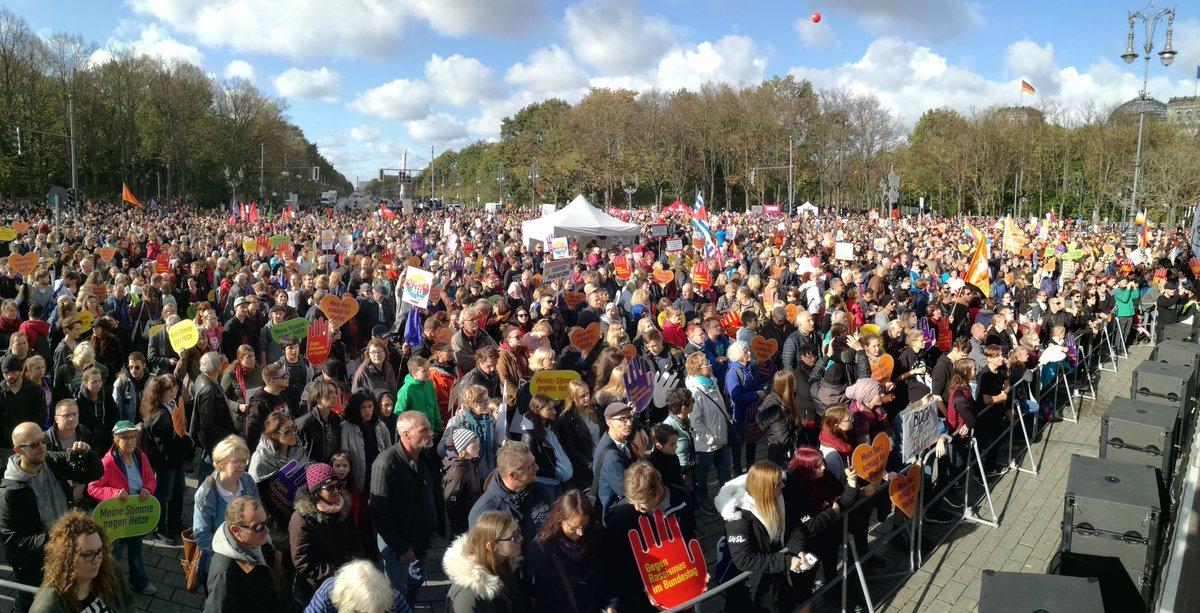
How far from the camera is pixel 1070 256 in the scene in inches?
816

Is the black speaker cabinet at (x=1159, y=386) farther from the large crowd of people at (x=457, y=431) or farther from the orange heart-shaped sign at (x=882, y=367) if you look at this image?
the orange heart-shaped sign at (x=882, y=367)

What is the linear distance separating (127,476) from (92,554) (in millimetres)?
1820

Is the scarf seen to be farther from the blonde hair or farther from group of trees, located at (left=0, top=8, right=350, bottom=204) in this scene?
group of trees, located at (left=0, top=8, right=350, bottom=204)

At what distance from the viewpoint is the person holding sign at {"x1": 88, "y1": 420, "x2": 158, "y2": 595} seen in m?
5.02

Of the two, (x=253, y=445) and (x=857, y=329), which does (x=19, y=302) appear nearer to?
(x=253, y=445)

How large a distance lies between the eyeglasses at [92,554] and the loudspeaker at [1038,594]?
4179 mm

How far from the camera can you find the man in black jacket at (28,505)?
4453 millimetres

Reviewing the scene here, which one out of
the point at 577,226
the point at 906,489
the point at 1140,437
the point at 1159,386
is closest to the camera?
the point at 906,489

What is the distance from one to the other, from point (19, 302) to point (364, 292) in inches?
161

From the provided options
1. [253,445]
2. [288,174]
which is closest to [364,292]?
[253,445]

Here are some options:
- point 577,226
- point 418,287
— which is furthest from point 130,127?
point 418,287

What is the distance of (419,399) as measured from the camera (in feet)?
21.0

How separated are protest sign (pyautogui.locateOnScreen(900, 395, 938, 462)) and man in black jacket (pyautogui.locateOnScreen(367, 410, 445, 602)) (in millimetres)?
3664

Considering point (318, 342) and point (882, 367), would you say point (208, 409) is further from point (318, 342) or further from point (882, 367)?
point (882, 367)
